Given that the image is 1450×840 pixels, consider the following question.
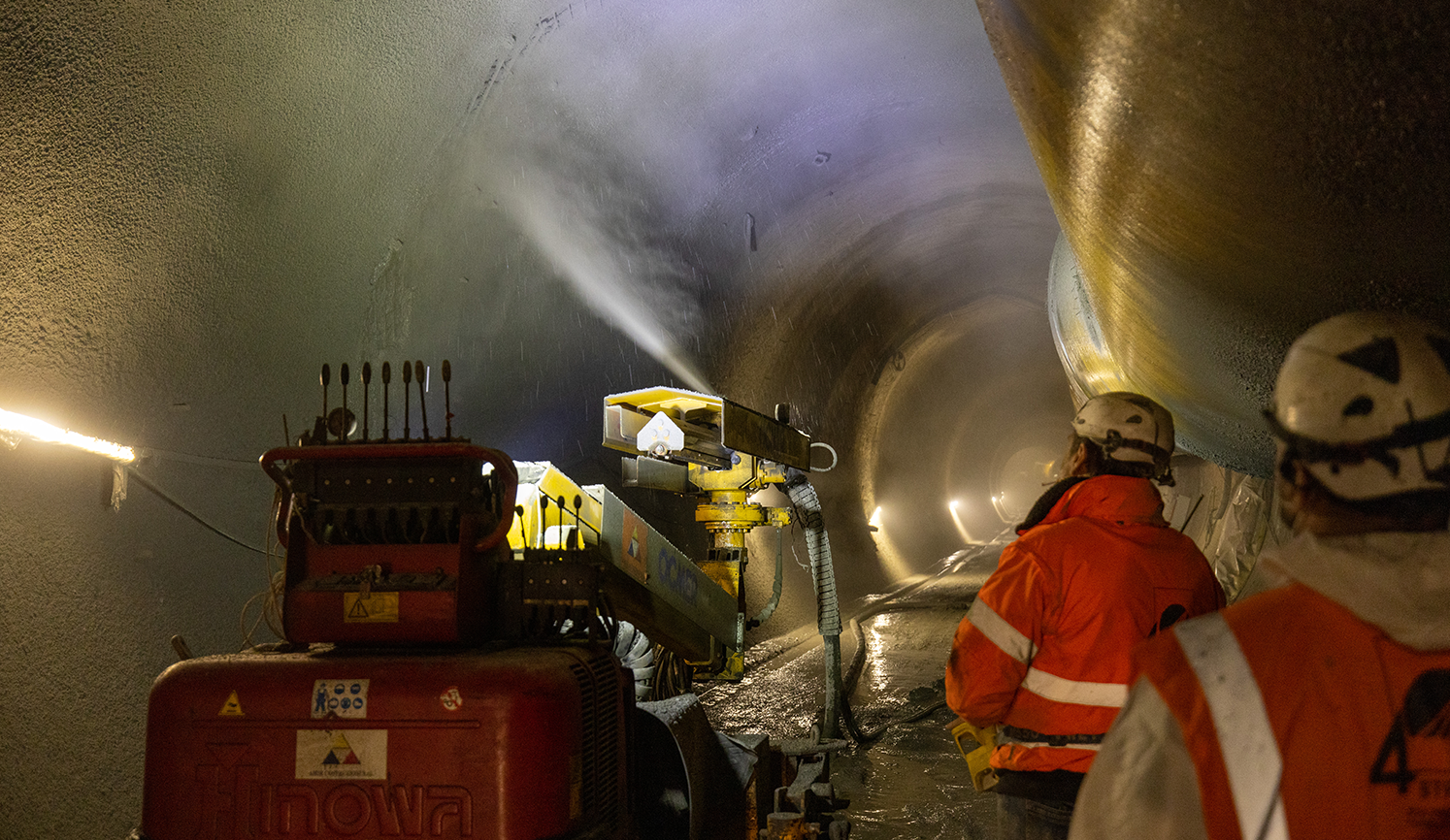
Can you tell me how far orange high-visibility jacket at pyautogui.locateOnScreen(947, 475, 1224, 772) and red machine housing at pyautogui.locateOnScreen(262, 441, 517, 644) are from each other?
134 centimetres

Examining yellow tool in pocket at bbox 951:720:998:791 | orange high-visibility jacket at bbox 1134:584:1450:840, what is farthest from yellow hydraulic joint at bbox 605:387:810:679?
orange high-visibility jacket at bbox 1134:584:1450:840

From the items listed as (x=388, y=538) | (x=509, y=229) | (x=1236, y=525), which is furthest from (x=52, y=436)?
(x=1236, y=525)

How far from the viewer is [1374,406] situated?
3.50 feet

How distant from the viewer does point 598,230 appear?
21.7 feet

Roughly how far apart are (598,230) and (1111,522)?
5.09m

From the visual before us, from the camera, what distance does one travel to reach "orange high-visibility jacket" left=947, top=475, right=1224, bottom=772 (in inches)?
78.1

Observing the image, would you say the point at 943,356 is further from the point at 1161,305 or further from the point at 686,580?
the point at 1161,305

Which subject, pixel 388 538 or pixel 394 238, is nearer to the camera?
pixel 388 538

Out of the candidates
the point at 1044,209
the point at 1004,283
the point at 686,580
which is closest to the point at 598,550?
the point at 686,580

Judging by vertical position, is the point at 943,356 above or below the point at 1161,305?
above

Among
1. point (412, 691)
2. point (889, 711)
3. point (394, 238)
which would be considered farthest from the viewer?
point (889, 711)

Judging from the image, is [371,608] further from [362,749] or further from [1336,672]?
[1336,672]

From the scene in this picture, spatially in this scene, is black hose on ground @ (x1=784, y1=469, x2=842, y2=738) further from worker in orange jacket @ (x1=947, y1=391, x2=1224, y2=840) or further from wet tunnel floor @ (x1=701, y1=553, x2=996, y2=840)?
worker in orange jacket @ (x1=947, y1=391, x2=1224, y2=840)

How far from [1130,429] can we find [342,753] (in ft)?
6.78
